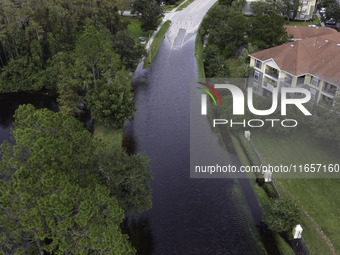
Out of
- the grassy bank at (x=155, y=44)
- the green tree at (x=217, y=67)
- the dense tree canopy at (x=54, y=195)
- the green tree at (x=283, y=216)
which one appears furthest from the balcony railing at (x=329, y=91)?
the grassy bank at (x=155, y=44)

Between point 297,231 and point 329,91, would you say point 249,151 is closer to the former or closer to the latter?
point 297,231

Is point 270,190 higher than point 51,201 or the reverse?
the reverse

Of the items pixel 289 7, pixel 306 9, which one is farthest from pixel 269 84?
pixel 306 9

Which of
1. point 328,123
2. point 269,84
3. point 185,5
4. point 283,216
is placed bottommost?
point 283,216

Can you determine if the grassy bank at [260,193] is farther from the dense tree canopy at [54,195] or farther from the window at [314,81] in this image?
the dense tree canopy at [54,195]

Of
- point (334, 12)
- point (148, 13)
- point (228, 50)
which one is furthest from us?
point (334, 12)

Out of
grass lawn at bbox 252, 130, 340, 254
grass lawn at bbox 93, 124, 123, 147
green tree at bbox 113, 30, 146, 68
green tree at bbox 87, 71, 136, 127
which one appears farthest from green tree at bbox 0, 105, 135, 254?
green tree at bbox 113, 30, 146, 68

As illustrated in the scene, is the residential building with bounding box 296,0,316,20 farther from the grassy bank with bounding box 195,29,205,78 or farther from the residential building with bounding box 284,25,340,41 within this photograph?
the grassy bank with bounding box 195,29,205,78
